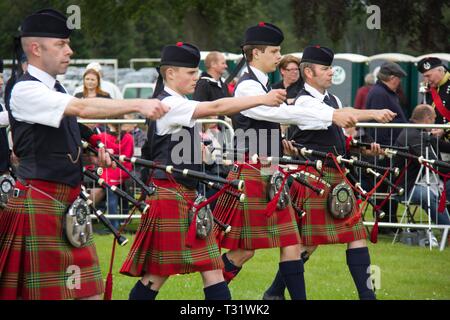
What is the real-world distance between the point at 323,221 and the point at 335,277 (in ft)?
4.30

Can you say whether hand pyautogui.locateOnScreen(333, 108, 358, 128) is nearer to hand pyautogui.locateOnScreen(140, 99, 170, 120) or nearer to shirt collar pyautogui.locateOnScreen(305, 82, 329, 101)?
shirt collar pyautogui.locateOnScreen(305, 82, 329, 101)

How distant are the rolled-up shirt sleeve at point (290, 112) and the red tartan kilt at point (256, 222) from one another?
37cm

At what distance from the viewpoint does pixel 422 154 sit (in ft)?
31.4

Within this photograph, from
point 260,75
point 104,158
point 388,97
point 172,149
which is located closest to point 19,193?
point 104,158

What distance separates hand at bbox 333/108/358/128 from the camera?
6.11 metres

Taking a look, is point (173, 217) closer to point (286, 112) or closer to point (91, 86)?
point (286, 112)

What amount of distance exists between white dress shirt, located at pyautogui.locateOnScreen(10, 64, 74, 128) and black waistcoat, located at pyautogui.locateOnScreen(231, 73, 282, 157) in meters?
1.75

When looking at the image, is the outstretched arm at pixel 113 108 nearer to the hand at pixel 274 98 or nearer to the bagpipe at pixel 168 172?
the bagpipe at pixel 168 172

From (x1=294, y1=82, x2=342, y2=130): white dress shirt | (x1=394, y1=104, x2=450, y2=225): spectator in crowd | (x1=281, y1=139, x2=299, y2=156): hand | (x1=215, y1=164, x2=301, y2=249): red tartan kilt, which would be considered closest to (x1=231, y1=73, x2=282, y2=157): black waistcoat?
(x1=215, y1=164, x2=301, y2=249): red tartan kilt

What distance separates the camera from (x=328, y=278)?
7.95 meters
